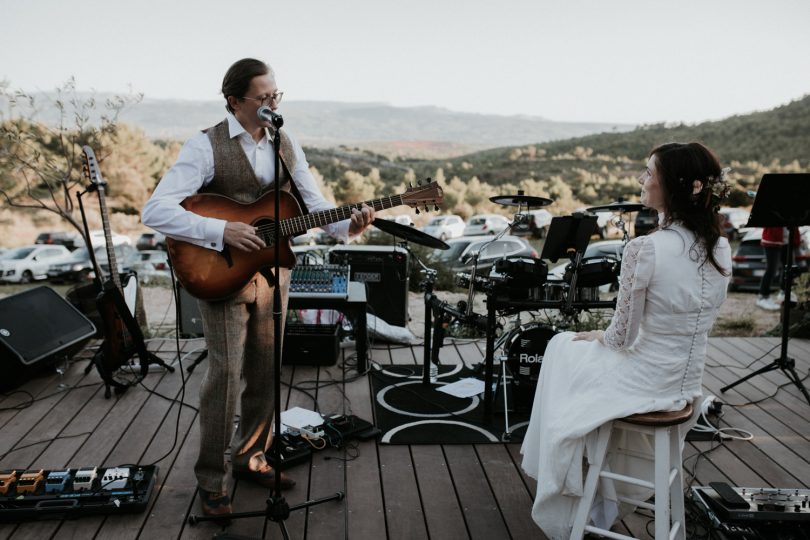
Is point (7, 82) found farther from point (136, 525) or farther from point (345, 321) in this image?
point (136, 525)

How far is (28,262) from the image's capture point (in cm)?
1387

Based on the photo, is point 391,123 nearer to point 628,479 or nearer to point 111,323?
point 111,323

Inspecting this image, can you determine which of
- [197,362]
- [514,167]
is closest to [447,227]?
[197,362]

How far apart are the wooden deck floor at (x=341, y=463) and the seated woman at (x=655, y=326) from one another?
0.57 m

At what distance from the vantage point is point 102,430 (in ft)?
11.5

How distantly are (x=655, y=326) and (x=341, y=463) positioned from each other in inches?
70.0

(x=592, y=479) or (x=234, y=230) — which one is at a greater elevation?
(x=234, y=230)

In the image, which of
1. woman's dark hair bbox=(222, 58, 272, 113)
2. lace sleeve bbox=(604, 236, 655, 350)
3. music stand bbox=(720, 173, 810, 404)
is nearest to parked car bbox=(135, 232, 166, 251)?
woman's dark hair bbox=(222, 58, 272, 113)

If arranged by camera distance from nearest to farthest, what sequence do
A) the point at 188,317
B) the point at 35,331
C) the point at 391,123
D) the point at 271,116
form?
the point at 271,116
the point at 35,331
the point at 188,317
the point at 391,123

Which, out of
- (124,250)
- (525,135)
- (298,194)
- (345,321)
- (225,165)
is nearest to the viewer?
(225,165)

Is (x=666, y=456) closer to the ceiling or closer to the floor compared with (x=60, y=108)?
closer to the floor

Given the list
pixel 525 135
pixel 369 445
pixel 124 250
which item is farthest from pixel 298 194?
pixel 525 135

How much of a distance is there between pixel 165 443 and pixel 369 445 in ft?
3.82

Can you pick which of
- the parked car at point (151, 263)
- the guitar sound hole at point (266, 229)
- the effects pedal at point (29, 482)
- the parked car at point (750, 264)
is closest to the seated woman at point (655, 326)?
the guitar sound hole at point (266, 229)
